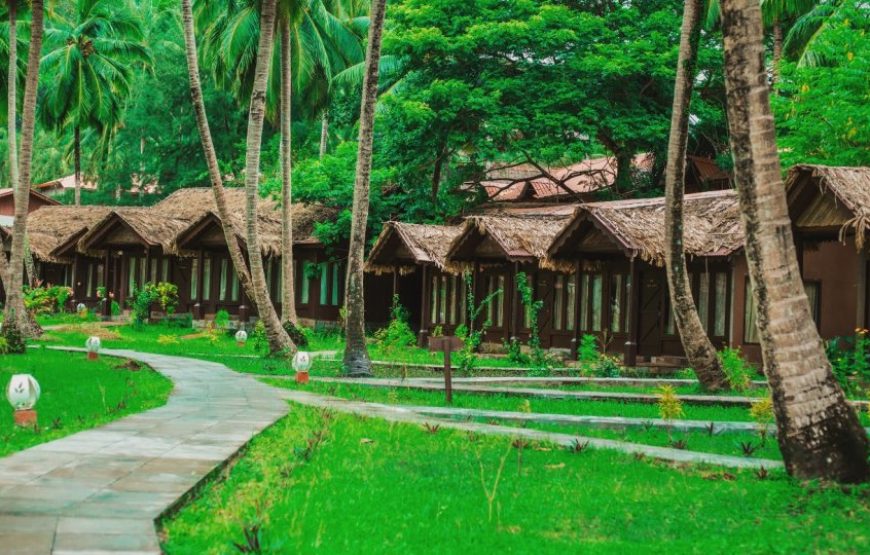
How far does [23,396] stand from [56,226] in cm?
3430

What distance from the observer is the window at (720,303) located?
885 inches

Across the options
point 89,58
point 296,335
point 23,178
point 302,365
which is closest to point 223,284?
point 89,58

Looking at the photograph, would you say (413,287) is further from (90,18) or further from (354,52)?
(90,18)

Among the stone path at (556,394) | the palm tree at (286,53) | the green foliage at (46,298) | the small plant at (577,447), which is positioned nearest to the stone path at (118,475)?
the small plant at (577,447)

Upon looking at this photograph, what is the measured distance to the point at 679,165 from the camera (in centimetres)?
1602

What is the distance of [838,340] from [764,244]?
10982 mm

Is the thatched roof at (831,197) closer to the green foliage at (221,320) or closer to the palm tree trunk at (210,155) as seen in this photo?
the palm tree trunk at (210,155)

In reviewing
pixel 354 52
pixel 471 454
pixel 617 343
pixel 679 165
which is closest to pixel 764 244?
pixel 471 454

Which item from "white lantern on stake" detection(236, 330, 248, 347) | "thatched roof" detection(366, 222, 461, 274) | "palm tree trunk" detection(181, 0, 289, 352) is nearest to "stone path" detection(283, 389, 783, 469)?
"palm tree trunk" detection(181, 0, 289, 352)

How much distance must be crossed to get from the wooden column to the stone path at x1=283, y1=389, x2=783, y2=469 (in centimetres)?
868

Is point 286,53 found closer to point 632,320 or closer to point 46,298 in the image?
point 632,320

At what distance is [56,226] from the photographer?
43.2m

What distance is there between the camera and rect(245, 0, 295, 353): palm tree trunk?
2164 centimetres

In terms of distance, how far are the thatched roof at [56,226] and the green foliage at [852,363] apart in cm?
2722
